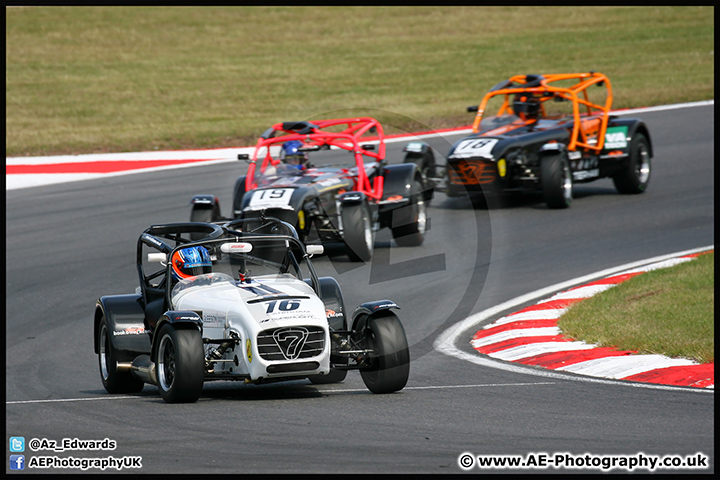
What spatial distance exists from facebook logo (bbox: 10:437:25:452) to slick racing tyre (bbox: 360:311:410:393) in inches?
94.8

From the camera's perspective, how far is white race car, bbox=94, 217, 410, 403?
662 cm

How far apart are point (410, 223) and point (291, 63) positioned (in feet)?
62.9

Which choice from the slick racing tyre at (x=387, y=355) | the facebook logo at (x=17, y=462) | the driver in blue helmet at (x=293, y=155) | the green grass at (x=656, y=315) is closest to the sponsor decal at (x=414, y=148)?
the driver in blue helmet at (x=293, y=155)

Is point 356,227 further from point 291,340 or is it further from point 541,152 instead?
point 291,340

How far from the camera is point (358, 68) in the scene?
31062mm

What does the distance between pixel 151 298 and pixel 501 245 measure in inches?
250

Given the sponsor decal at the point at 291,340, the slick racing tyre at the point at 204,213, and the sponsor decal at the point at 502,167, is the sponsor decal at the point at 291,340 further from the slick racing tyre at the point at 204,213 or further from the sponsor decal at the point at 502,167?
the sponsor decal at the point at 502,167

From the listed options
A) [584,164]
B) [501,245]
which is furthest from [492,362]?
[584,164]

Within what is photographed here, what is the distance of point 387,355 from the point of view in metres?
6.87

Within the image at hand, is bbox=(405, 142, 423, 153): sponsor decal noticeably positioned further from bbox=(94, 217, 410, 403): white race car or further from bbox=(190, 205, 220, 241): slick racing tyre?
bbox=(94, 217, 410, 403): white race car

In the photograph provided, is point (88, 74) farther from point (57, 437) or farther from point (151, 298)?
point (57, 437)

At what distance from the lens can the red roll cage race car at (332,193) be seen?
11.9 metres

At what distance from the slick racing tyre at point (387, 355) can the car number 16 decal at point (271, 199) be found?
4.98m

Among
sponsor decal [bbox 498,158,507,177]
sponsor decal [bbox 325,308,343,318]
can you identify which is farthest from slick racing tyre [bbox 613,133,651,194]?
sponsor decal [bbox 325,308,343,318]
